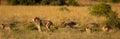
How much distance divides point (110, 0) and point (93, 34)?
27750mm

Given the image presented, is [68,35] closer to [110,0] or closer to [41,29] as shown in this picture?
[41,29]

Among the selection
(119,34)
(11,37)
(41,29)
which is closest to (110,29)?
(119,34)

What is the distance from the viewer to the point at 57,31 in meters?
14.1

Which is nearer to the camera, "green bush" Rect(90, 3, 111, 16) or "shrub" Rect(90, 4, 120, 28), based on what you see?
"shrub" Rect(90, 4, 120, 28)

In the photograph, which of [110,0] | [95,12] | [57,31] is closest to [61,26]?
[57,31]

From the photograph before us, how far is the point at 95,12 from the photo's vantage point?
2209 centimetres

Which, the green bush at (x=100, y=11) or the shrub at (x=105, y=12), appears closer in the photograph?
the shrub at (x=105, y=12)

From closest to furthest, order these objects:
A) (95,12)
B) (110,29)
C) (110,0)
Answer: (110,29), (95,12), (110,0)

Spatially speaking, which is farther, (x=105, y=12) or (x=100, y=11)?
(x=100, y=11)

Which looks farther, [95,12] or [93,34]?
[95,12]

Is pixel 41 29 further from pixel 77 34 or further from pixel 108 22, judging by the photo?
pixel 108 22

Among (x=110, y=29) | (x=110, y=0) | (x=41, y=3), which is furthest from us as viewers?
(x=110, y=0)

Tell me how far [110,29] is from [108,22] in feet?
6.52

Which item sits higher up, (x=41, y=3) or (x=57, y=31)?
(x=57, y=31)
